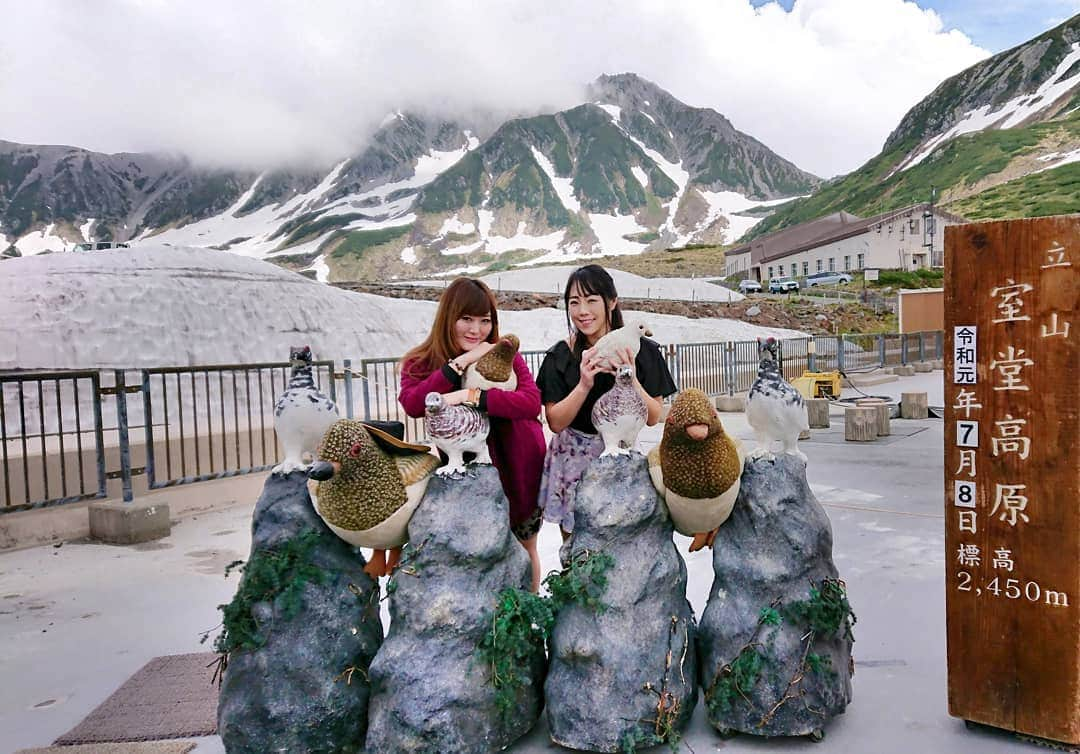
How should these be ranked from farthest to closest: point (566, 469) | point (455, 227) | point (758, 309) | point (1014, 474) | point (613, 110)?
1. point (613, 110)
2. point (455, 227)
3. point (758, 309)
4. point (566, 469)
5. point (1014, 474)

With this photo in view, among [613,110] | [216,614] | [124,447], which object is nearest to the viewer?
[216,614]

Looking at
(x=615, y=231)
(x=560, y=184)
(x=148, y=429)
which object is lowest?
(x=148, y=429)

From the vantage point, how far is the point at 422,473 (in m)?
2.12

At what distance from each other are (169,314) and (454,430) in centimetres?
711

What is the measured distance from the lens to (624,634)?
2.06 meters

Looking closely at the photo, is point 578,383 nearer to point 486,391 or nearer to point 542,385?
point 542,385

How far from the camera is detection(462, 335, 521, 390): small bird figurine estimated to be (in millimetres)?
2203

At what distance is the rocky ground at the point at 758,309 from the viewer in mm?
18844

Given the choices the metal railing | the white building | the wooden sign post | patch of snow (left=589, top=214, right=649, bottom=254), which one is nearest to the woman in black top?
the wooden sign post

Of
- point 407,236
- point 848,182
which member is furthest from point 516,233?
point 848,182

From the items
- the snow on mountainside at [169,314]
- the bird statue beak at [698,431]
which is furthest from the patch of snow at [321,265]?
the bird statue beak at [698,431]

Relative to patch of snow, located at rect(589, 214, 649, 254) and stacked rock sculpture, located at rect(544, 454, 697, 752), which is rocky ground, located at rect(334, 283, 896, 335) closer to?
stacked rock sculpture, located at rect(544, 454, 697, 752)

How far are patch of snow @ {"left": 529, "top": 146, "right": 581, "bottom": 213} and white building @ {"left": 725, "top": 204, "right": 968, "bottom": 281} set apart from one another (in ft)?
305

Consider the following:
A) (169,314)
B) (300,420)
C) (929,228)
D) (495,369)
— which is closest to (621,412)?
(495,369)
